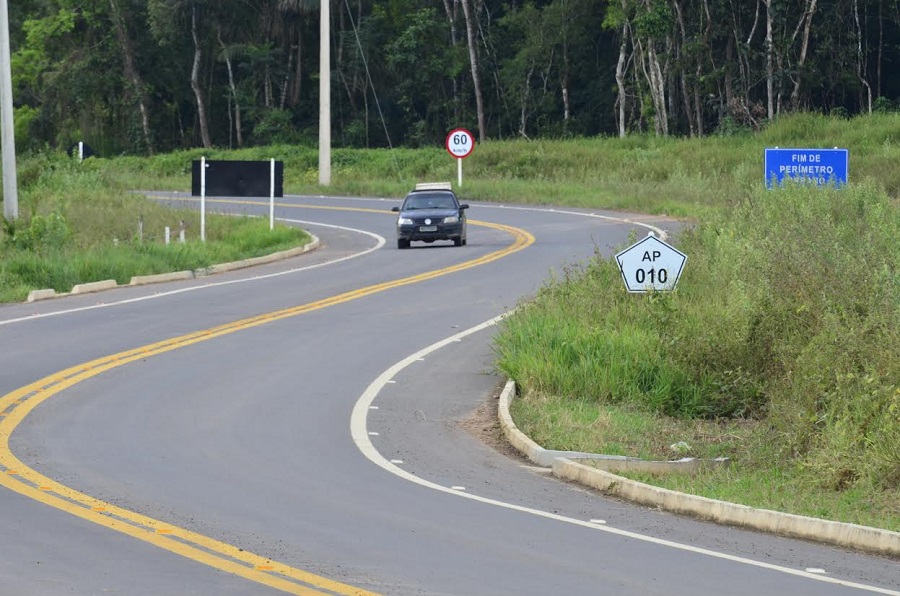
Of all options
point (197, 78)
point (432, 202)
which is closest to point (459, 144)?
point (432, 202)

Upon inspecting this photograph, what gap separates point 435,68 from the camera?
79.1 metres

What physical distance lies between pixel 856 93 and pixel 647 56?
10.8 metres

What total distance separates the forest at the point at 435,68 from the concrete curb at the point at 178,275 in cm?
3178

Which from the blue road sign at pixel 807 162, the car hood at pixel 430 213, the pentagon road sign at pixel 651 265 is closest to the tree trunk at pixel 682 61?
the car hood at pixel 430 213

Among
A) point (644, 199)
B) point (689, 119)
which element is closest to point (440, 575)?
point (644, 199)

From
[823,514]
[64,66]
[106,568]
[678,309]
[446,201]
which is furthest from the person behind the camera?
[64,66]

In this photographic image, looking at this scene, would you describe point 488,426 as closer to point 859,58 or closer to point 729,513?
point 729,513

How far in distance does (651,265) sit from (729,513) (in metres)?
7.40

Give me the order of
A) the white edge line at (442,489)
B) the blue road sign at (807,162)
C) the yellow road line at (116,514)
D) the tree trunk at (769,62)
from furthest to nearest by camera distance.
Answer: the tree trunk at (769,62) < the blue road sign at (807,162) < the white edge line at (442,489) < the yellow road line at (116,514)

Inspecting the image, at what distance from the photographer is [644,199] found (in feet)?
152

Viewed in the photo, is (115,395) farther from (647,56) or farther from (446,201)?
(647,56)

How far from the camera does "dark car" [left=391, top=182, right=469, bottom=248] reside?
36.0 meters

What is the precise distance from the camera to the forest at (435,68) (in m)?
68.2

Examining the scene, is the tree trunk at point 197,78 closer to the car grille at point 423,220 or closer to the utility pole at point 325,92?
the utility pole at point 325,92
